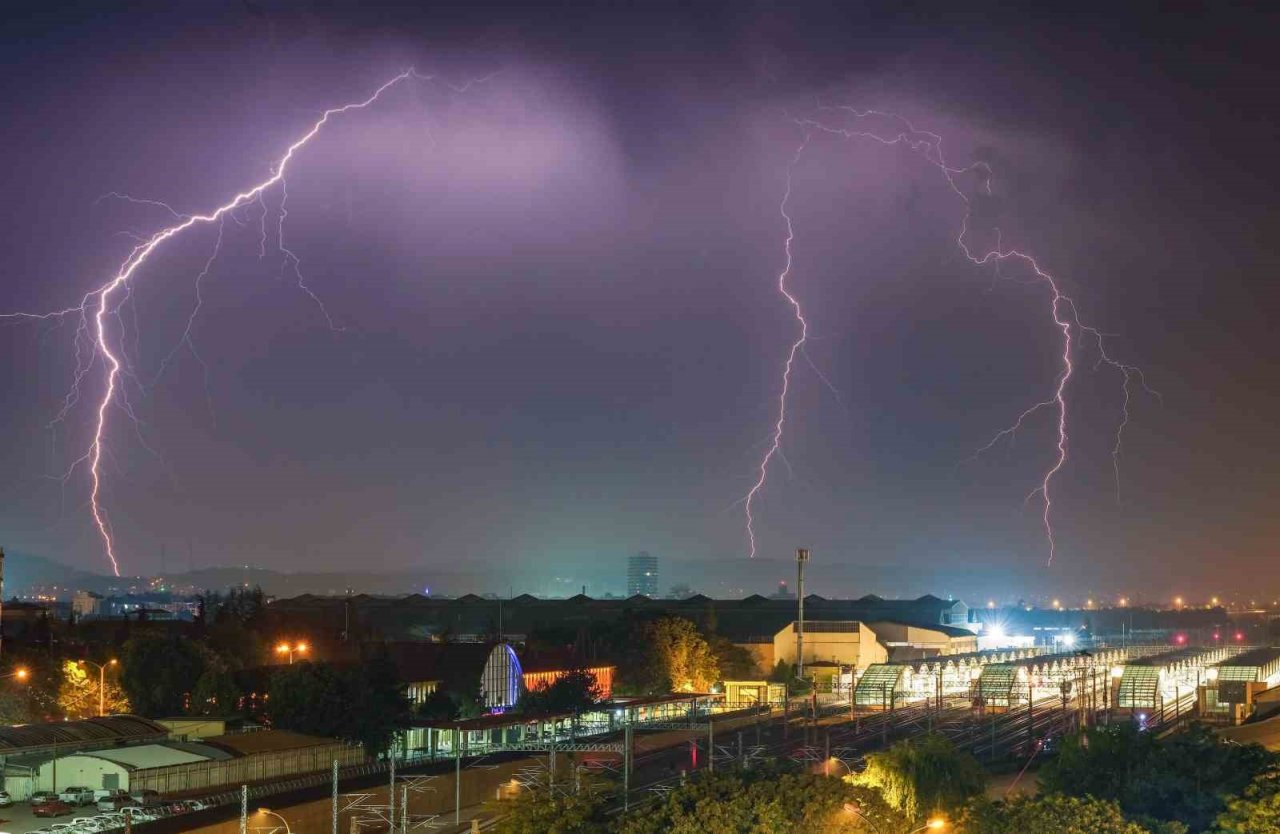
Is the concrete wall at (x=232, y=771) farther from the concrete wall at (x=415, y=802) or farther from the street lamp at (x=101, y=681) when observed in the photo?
the street lamp at (x=101, y=681)

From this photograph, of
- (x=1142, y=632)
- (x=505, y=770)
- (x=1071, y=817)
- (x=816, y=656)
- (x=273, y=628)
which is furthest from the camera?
(x=1142, y=632)

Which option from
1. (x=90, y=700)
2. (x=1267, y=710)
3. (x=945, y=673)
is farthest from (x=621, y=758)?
(x=945, y=673)

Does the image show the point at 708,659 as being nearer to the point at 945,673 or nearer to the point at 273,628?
the point at 945,673

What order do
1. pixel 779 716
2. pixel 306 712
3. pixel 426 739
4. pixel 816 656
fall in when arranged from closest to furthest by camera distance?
pixel 306 712, pixel 426 739, pixel 779 716, pixel 816 656

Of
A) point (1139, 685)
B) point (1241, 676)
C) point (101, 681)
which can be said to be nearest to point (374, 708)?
point (101, 681)

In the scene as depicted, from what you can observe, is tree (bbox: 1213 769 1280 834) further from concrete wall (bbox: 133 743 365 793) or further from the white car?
the white car

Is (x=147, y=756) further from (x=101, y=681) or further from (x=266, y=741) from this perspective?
(x=101, y=681)
